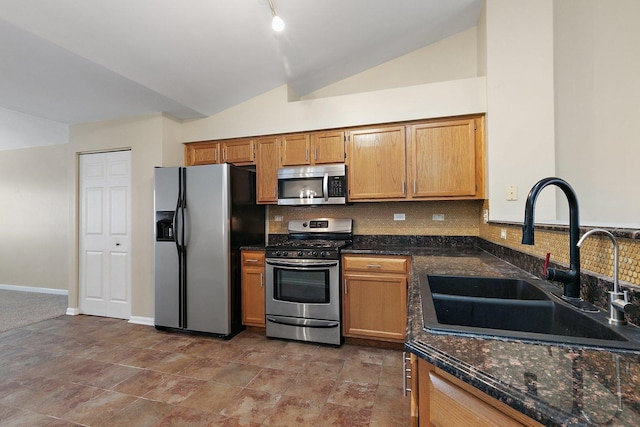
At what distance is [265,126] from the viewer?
10.5 feet

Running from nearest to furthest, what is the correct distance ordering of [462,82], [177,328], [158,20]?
1. [158,20]
2. [462,82]
3. [177,328]

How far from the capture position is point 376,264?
8.80ft

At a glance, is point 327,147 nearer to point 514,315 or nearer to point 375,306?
point 375,306

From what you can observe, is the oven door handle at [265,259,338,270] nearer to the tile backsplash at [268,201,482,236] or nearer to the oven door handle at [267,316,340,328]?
the oven door handle at [267,316,340,328]

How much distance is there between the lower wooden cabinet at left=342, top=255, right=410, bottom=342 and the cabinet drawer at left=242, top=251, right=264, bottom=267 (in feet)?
2.95

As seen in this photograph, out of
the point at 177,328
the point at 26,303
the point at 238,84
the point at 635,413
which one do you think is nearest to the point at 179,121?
the point at 238,84

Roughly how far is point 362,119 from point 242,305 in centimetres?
235

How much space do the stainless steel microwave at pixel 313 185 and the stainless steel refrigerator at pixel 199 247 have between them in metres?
0.50

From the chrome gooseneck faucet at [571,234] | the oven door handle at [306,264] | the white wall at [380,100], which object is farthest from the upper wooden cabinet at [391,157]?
the chrome gooseneck faucet at [571,234]

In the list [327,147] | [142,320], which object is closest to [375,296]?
[327,147]

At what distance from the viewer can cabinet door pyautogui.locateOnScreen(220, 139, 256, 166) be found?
10.8ft

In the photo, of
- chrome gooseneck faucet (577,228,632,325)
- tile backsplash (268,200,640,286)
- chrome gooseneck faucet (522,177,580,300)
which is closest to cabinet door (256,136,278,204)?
tile backsplash (268,200,640,286)

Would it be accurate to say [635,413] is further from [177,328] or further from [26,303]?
[26,303]

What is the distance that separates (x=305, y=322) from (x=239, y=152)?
80.2 inches
